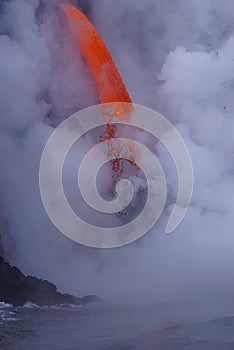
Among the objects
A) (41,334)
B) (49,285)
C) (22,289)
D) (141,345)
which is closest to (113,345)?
(141,345)

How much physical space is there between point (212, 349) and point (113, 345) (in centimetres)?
788

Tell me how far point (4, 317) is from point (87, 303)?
58.0 m

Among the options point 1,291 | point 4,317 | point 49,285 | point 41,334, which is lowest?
point 41,334

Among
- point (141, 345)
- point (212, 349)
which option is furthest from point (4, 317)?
point (212, 349)

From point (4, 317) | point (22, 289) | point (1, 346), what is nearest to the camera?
point (1, 346)

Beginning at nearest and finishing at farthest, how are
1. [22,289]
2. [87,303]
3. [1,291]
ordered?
[1,291] → [22,289] → [87,303]

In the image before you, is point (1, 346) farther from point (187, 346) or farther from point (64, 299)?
point (64, 299)

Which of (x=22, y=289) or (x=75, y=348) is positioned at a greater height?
(x=22, y=289)

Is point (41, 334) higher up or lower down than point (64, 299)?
lower down

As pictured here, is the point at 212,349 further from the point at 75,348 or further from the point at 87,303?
the point at 87,303

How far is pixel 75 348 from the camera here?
29312 mm

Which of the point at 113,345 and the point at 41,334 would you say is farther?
the point at 41,334

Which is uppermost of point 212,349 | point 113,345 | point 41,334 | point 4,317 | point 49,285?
point 49,285

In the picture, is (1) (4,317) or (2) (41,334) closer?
(2) (41,334)
